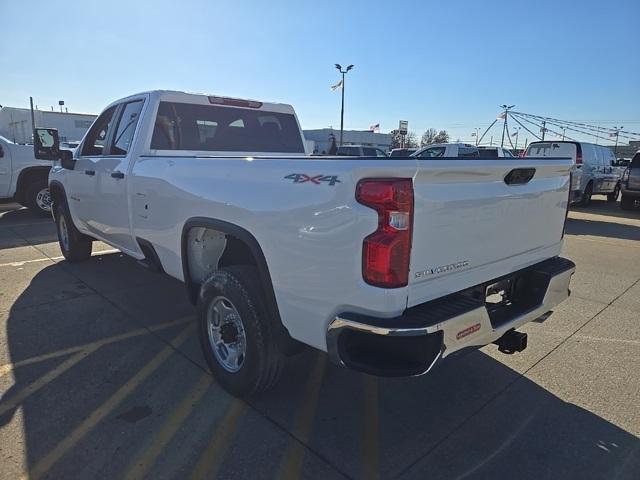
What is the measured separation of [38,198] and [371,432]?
10281mm

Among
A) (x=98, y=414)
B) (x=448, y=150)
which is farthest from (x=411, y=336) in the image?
(x=448, y=150)

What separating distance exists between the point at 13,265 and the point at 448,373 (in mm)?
5822

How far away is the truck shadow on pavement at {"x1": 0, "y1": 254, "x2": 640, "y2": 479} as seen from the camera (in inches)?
97.6

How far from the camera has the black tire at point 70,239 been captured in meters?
6.07

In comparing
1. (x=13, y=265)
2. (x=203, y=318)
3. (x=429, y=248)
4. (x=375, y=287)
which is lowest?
(x=13, y=265)

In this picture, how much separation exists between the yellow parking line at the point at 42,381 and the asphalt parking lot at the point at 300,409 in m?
0.01

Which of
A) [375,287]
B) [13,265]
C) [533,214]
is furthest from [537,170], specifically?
[13,265]

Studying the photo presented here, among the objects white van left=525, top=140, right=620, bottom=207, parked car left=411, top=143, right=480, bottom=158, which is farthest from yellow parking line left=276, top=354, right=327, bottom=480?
parked car left=411, top=143, right=480, bottom=158

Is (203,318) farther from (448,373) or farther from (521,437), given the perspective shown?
(521,437)

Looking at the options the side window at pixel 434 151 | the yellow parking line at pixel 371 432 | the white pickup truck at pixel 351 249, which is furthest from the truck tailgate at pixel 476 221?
the side window at pixel 434 151

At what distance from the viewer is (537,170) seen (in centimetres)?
292

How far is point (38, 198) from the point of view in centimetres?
1044

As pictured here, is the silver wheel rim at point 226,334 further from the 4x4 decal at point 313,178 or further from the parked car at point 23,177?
the parked car at point 23,177

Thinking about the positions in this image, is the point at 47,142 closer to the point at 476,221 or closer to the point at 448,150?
the point at 476,221
